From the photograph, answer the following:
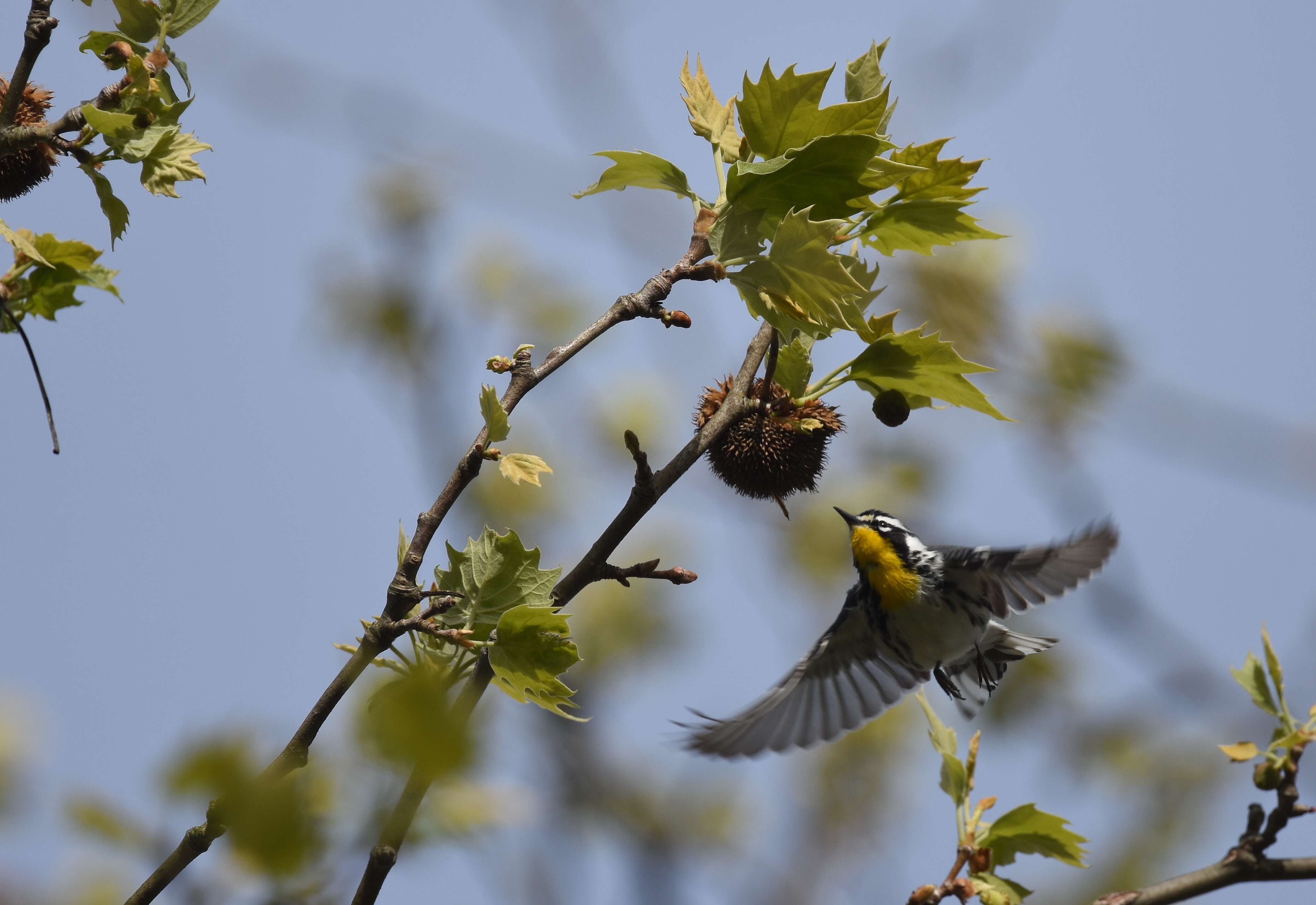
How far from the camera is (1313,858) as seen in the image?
2188 mm

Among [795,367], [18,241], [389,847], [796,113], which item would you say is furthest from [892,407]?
[18,241]

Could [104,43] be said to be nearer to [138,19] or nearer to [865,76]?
[138,19]

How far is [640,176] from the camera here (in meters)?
2.52

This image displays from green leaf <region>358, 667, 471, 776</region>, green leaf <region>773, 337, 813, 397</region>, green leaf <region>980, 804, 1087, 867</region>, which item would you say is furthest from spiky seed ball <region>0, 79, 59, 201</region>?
green leaf <region>980, 804, 1087, 867</region>

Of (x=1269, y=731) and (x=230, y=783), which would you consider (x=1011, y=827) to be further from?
(x=230, y=783)

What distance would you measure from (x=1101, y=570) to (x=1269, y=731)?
1.16 metres

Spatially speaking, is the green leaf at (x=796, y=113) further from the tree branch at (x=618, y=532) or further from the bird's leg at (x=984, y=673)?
the bird's leg at (x=984, y=673)

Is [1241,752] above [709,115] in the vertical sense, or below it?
below

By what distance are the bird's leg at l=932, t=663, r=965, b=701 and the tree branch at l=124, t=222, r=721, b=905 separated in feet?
A: 8.35

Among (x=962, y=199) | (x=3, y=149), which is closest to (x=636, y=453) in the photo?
(x=962, y=199)

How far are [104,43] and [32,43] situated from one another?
39cm

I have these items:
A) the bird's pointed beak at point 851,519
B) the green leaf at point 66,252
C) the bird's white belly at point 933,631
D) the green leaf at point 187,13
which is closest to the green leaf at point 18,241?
the green leaf at point 66,252

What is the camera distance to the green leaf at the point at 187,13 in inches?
93.1

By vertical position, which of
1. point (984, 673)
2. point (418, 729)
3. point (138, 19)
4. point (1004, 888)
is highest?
point (138, 19)
